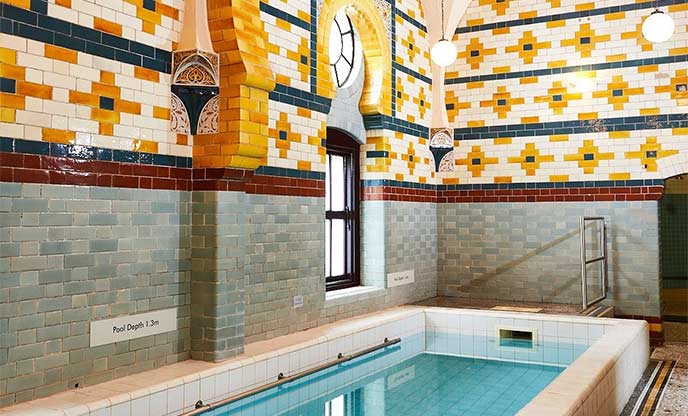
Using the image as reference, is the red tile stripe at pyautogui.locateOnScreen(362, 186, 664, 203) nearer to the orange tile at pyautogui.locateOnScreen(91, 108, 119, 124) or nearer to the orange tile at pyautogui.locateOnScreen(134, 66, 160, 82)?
the orange tile at pyautogui.locateOnScreen(134, 66, 160, 82)

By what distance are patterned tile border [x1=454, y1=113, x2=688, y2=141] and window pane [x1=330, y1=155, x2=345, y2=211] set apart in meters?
2.38

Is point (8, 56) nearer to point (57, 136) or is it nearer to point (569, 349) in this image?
point (57, 136)

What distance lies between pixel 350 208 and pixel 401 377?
262 cm

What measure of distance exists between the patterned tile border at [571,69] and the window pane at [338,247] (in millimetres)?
3145

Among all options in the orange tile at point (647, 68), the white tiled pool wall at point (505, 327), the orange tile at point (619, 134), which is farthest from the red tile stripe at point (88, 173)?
the orange tile at point (647, 68)

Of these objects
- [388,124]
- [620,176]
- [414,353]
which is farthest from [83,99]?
[620,176]

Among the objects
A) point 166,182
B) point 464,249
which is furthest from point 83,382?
point 464,249

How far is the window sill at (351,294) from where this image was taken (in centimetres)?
701

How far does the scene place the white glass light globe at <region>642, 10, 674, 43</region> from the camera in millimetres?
6660

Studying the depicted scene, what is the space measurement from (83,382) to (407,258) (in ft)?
16.5

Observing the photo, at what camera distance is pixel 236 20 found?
16.6 feet

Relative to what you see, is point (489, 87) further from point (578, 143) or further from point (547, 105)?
point (578, 143)

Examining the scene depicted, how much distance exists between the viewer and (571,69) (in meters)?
8.73

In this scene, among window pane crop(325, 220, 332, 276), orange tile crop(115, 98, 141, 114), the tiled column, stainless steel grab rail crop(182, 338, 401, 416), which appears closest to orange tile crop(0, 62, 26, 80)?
orange tile crop(115, 98, 141, 114)
